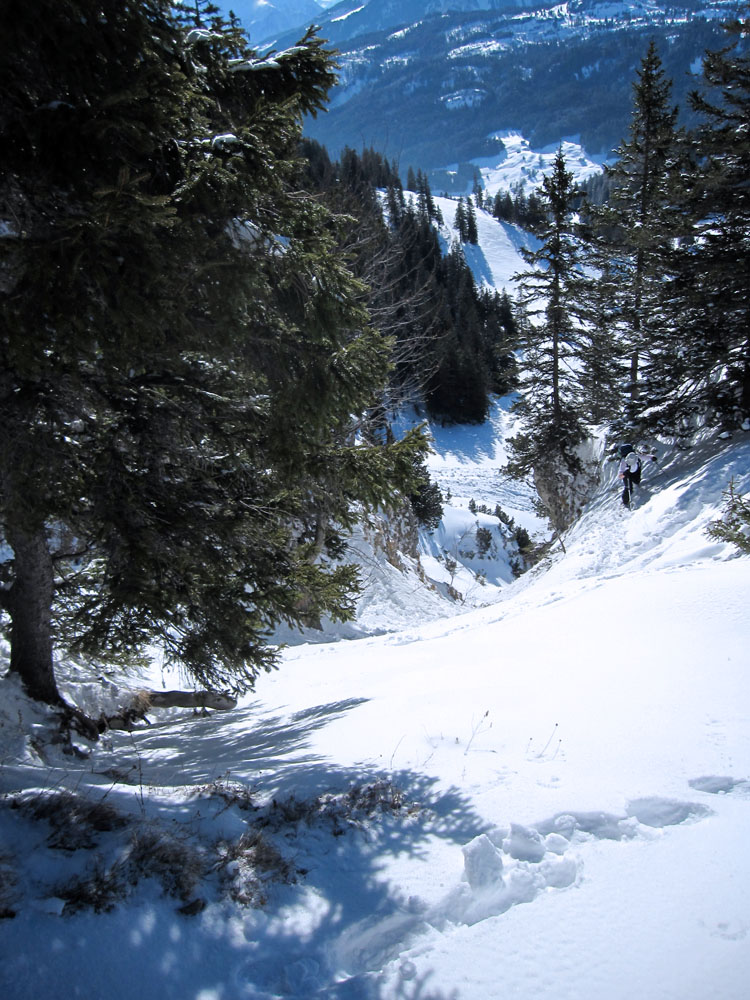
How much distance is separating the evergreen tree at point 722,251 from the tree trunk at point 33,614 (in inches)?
547

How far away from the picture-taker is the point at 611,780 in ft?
10.4

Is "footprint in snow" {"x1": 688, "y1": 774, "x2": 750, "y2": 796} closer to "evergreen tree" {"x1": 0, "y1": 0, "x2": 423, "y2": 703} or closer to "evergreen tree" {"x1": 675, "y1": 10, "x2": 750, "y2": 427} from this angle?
"evergreen tree" {"x1": 0, "y1": 0, "x2": 423, "y2": 703}

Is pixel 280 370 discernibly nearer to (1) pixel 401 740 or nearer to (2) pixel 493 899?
(1) pixel 401 740

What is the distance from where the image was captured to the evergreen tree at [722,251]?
12.6 m

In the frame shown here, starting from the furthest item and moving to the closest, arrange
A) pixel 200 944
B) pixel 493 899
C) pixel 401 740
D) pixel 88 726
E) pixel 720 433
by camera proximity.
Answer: pixel 720 433, pixel 88 726, pixel 401 740, pixel 493 899, pixel 200 944

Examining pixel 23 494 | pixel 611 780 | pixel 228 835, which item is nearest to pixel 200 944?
pixel 228 835

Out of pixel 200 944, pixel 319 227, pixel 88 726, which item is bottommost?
pixel 200 944

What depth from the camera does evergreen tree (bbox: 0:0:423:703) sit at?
10.8 ft

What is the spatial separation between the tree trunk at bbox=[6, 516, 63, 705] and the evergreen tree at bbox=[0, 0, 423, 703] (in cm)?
2

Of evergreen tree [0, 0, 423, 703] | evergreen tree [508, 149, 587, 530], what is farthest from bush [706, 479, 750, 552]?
evergreen tree [508, 149, 587, 530]

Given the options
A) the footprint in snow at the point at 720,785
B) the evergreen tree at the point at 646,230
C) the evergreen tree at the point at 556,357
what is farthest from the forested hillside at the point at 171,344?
the evergreen tree at the point at 556,357

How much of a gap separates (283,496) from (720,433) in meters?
12.8

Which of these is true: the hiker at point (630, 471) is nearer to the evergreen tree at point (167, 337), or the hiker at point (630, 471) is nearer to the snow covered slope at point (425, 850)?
the snow covered slope at point (425, 850)

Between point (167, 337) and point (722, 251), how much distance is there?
535 inches
